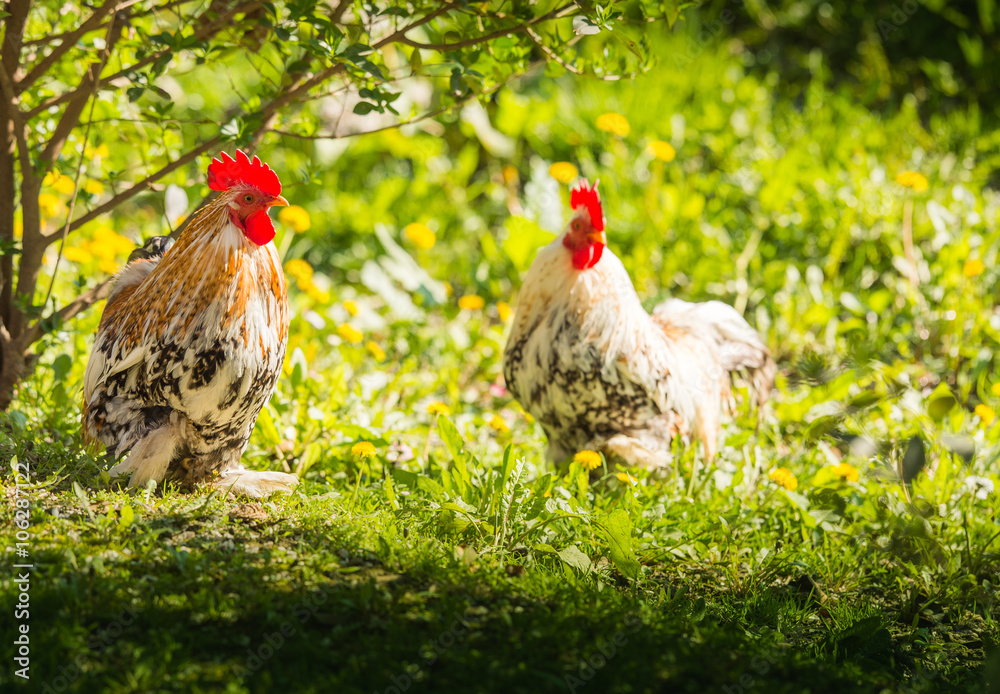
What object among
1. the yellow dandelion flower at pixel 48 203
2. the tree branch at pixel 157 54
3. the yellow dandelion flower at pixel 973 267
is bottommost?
the yellow dandelion flower at pixel 973 267

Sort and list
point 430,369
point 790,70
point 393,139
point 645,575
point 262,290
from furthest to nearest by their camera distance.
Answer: point 790,70
point 393,139
point 430,369
point 645,575
point 262,290

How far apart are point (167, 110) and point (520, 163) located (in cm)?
432

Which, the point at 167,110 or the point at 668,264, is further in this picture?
the point at 668,264

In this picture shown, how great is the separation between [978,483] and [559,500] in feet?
6.25

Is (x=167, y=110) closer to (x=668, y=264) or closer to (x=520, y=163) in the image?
(x=668, y=264)

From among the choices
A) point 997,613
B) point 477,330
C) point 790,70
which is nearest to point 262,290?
point 477,330

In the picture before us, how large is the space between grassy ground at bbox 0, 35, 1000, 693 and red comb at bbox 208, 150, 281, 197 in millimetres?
1086

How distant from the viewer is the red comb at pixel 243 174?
259 centimetres

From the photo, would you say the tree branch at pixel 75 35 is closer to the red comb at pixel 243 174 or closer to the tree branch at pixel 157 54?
the tree branch at pixel 157 54

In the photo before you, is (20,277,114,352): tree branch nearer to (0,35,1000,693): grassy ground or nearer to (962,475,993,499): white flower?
(0,35,1000,693): grassy ground

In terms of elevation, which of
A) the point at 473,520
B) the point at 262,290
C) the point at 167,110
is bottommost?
the point at 473,520

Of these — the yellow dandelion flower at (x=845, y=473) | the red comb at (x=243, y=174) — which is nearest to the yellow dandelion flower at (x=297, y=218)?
the red comb at (x=243, y=174)

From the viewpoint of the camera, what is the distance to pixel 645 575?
285 cm

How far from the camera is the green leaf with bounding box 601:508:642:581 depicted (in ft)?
8.98
